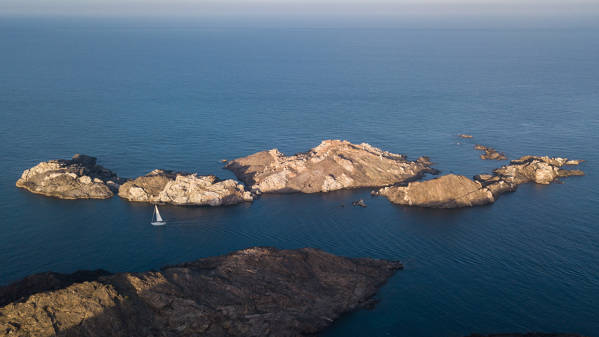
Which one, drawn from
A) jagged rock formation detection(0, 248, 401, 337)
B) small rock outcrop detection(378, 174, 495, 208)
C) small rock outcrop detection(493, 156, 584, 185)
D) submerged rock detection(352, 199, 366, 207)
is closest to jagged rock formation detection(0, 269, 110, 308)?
jagged rock formation detection(0, 248, 401, 337)

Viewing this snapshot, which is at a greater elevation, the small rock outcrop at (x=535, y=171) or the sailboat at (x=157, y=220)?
the small rock outcrop at (x=535, y=171)

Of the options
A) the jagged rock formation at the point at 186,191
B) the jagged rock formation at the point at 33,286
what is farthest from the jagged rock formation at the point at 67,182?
the jagged rock formation at the point at 33,286

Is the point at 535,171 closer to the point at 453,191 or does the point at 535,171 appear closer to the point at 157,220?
the point at 453,191

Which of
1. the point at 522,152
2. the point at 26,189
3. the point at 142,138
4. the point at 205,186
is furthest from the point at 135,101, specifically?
the point at 522,152

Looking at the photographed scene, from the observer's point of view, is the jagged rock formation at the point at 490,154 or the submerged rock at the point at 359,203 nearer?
the submerged rock at the point at 359,203

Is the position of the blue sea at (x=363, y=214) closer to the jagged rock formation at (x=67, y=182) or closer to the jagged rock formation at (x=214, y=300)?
the jagged rock formation at (x=67, y=182)

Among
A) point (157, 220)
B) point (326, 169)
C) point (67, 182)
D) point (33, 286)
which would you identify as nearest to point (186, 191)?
point (157, 220)

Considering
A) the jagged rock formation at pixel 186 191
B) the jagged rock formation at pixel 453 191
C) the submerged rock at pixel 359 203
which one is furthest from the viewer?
the jagged rock formation at pixel 453 191

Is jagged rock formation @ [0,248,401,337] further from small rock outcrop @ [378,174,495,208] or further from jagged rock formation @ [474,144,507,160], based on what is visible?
jagged rock formation @ [474,144,507,160]
